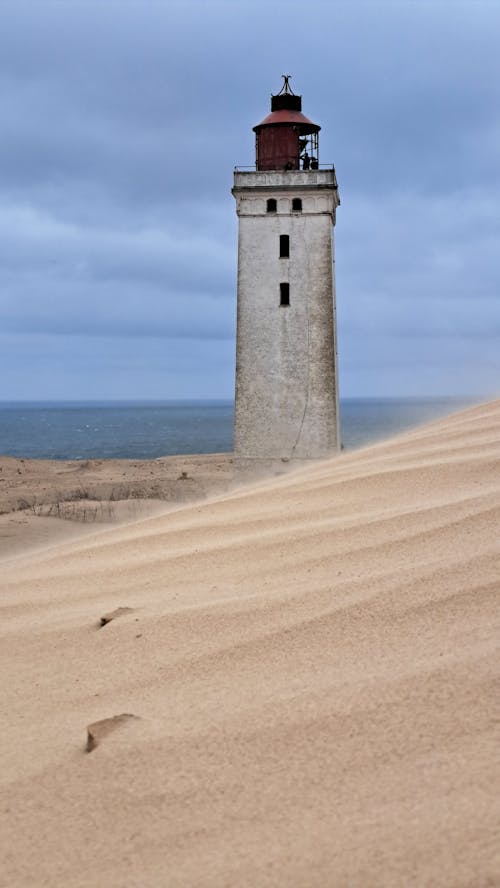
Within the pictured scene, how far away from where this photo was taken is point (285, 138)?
65.1 ft

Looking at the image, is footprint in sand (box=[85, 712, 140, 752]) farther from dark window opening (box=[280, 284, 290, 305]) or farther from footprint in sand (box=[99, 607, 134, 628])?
dark window opening (box=[280, 284, 290, 305])

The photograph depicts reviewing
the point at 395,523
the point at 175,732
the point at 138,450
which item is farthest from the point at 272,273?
the point at 138,450

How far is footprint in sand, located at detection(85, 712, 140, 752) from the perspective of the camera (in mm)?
2467

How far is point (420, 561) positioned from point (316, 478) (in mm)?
2153

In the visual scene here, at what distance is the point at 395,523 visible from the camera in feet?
Answer: 12.0

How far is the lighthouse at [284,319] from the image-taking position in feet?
62.6

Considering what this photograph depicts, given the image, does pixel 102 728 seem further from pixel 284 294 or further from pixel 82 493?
pixel 284 294

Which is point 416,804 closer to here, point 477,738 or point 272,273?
point 477,738

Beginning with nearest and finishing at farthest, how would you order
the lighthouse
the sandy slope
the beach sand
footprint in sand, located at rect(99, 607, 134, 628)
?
the sandy slope
footprint in sand, located at rect(99, 607, 134, 628)
the beach sand
the lighthouse

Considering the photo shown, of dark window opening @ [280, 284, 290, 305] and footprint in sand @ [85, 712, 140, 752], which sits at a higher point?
dark window opening @ [280, 284, 290, 305]

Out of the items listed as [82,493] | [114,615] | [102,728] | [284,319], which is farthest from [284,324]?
[102,728]

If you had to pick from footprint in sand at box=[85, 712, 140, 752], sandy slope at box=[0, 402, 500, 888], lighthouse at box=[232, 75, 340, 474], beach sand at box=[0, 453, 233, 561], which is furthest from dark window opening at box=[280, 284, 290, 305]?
footprint in sand at box=[85, 712, 140, 752]

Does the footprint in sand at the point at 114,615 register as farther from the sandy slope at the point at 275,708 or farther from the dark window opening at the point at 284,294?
the dark window opening at the point at 284,294

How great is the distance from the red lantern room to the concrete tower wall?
0.77 metres
